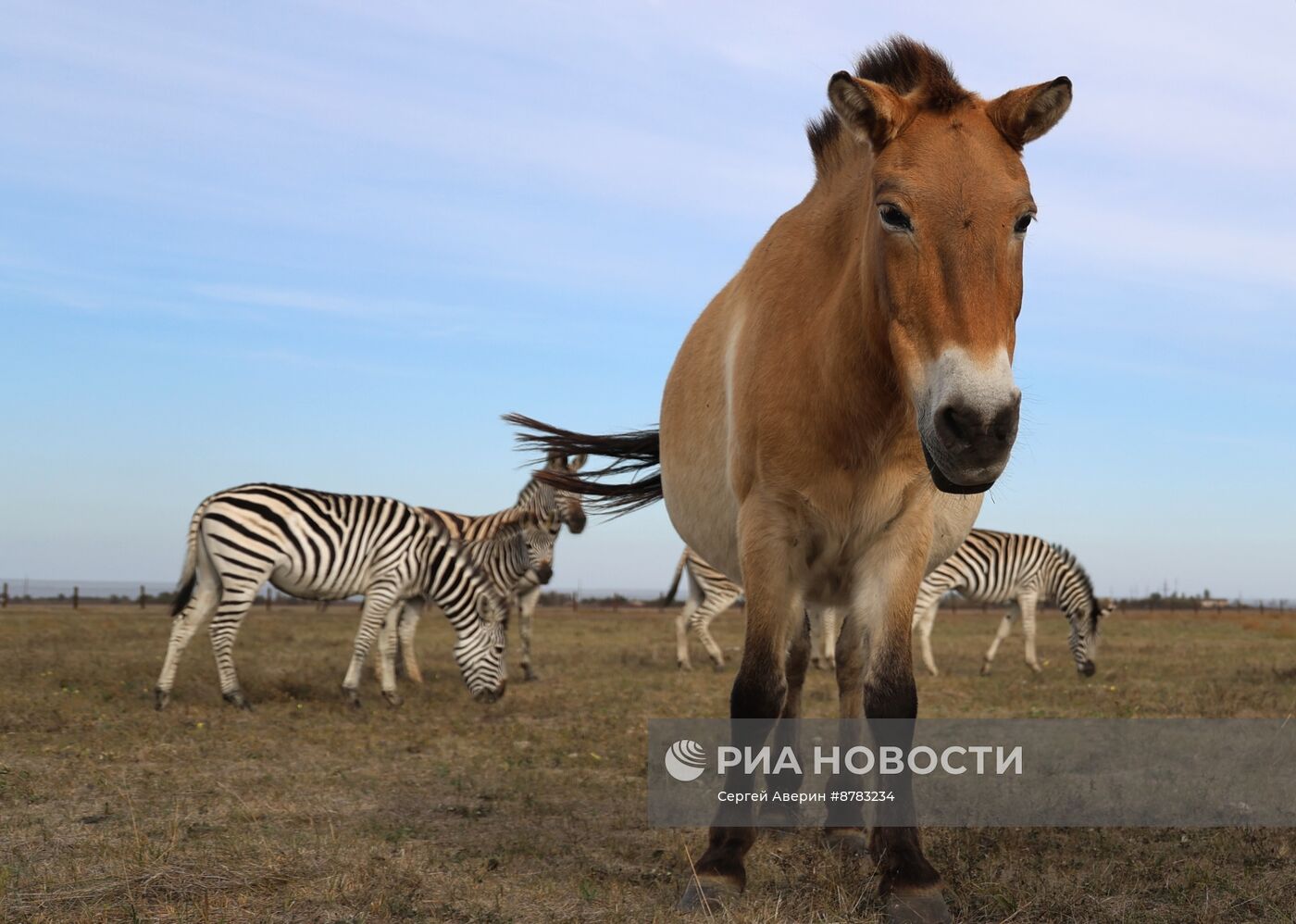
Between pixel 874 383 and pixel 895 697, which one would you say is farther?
pixel 895 697

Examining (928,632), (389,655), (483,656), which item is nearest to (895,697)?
(483,656)

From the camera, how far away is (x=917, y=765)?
7012 mm

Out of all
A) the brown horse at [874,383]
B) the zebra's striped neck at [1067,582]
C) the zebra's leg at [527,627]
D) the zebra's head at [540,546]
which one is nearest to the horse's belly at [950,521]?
the brown horse at [874,383]

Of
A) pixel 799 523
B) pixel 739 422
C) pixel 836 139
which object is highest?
pixel 836 139

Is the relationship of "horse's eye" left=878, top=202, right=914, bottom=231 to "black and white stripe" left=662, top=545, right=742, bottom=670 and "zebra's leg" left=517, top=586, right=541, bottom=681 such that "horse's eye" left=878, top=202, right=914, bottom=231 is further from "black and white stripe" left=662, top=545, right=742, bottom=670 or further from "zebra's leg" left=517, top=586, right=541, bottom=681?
"black and white stripe" left=662, top=545, right=742, bottom=670

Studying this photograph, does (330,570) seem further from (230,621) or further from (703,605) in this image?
(703,605)

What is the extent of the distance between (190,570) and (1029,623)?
12790mm

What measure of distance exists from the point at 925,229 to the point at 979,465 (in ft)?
2.61

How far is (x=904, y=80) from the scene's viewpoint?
4.30 meters

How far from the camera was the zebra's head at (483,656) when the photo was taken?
1155cm

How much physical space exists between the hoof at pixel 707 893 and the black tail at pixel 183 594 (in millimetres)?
8947

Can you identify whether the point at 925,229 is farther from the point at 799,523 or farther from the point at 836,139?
the point at 836,139

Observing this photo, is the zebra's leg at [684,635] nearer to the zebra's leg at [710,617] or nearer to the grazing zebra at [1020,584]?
the zebra's leg at [710,617]

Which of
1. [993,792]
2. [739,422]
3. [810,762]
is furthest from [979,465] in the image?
[810,762]
